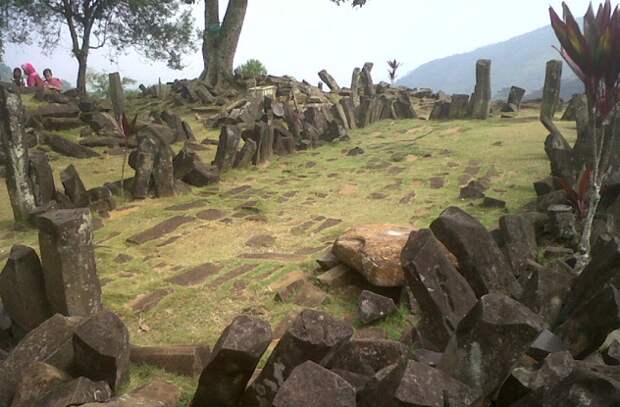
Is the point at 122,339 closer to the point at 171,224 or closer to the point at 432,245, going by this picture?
the point at 432,245

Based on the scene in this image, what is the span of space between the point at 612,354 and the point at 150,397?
2.23 meters

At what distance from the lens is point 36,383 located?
2.39 m

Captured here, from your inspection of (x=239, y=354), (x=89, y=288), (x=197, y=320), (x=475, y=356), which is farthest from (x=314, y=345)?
(x=89, y=288)

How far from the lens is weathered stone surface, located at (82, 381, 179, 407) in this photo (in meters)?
2.17

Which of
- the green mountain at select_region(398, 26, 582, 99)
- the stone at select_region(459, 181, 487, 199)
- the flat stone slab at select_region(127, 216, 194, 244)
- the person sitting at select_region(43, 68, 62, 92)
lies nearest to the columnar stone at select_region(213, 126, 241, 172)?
the flat stone slab at select_region(127, 216, 194, 244)

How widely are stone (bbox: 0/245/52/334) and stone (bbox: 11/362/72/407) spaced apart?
103 centimetres

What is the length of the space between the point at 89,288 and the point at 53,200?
297 centimetres

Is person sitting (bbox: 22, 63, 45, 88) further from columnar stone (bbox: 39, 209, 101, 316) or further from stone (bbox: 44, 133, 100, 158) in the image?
columnar stone (bbox: 39, 209, 101, 316)

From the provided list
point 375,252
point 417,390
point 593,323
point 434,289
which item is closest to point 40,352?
point 417,390

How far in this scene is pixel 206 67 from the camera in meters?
17.8

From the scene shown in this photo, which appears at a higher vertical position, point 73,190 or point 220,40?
point 220,40

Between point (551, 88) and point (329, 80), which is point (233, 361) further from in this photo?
point (329, 80)

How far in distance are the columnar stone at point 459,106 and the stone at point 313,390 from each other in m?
12.5

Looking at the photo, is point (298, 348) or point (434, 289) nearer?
point (298, 348)
